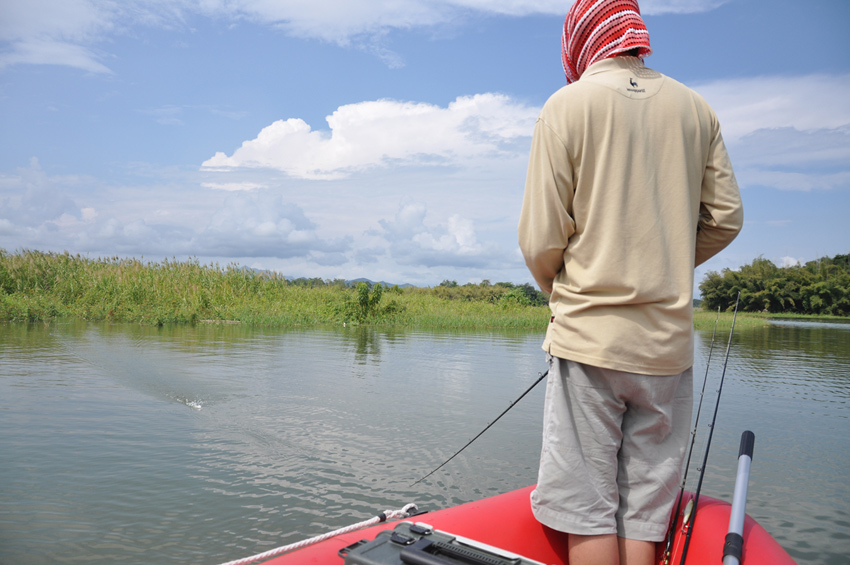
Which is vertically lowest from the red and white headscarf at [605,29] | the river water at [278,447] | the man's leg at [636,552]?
the river water at [278,447]

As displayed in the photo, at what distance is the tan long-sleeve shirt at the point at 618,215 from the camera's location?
134 centimetres

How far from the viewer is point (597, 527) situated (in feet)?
4.52

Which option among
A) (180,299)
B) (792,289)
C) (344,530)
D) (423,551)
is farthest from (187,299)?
(792,289)

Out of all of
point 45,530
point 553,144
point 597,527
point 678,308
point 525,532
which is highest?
point 553,144

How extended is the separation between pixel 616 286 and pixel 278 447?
10.4 ft

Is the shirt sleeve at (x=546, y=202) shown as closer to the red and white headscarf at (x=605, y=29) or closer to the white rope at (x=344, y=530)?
the red and white headscarf at (x=605, y=29)

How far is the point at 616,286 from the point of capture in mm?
1339

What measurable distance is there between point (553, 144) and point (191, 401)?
4597 mm

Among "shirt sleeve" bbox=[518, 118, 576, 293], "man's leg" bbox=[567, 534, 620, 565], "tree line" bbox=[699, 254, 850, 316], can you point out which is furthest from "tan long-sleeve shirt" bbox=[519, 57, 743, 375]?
"tree line" bbox=[699, 254, 850, 316]

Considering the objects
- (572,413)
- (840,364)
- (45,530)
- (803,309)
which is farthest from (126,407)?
(803,309)

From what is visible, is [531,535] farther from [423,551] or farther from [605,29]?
[605,29]

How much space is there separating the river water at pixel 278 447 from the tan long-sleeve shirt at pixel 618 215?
194cm

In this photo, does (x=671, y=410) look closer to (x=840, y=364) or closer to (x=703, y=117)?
(x=703, y=117)

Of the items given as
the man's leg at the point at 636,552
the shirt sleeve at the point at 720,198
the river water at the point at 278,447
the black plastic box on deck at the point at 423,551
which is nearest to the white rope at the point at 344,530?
the black plastic box on deck at the point at 423,551
